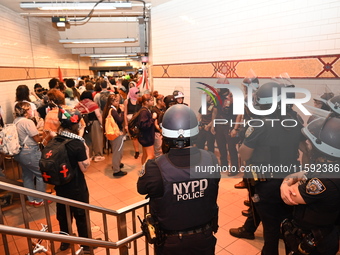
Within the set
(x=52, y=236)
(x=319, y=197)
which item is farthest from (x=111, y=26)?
(x=319, y=197)

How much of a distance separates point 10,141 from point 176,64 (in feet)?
15.0

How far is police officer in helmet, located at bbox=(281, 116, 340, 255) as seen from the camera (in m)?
1.79

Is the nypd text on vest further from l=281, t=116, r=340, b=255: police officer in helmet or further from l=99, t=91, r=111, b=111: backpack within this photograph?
l=99, t=91, r=111, b=111: backpack

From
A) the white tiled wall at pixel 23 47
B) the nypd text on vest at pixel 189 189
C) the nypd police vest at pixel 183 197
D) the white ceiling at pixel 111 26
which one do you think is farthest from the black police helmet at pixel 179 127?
the white ceiling at pixel 111 26

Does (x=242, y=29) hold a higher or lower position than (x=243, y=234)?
higher

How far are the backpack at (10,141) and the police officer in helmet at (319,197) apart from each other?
3827 millimetres

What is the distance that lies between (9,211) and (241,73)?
5168 millimetres

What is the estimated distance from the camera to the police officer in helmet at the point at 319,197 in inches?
70.7

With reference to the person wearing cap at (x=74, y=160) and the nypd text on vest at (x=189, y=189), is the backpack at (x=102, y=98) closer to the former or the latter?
the person wearing cap at (x=74, y=160)

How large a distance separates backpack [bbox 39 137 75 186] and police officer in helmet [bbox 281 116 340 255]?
89.1 inches

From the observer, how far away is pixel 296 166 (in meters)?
2.85

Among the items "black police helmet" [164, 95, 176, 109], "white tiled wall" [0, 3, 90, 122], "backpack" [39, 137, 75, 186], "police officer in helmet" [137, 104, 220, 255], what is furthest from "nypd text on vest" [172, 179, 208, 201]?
"white tiled wall" [0, 3, 90, 122]

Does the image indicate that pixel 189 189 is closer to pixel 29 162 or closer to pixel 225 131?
pixel 29 162

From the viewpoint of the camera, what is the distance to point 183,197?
1.81 meters
